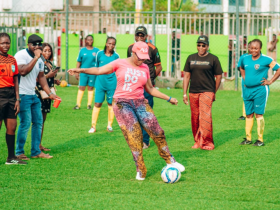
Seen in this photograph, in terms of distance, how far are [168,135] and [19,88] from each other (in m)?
4.01

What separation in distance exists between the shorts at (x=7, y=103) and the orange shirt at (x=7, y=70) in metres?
0.09

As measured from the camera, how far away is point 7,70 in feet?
25.5

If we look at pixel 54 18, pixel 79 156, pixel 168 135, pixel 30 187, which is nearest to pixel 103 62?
pixel 168 135

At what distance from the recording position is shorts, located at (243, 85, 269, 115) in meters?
9.81

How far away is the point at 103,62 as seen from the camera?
1154cm

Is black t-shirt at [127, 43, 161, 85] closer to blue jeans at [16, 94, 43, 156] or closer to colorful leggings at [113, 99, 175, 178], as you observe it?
blue jeans at [16, 94, 43, 156]

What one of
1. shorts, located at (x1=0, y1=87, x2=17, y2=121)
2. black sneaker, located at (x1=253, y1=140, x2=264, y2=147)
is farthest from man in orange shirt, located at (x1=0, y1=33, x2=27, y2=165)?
black sneaker, located at (x1=253, y1=140, x2=264, y2=147)

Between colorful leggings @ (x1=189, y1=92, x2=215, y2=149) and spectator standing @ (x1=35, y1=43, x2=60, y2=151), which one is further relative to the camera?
colorful leggings @ (x1=189, y1=92, x2=215, y2=149)

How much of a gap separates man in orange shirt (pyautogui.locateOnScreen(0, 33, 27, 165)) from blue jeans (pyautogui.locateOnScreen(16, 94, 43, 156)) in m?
0.33

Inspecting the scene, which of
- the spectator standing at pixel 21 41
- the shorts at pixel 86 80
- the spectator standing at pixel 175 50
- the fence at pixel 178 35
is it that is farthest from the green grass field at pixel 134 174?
the spectator standing at pixel 21 41

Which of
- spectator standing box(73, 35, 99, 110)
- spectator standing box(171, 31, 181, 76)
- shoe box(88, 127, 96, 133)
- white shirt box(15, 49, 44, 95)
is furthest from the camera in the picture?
spectator standing box(171, 31, 181, 76)

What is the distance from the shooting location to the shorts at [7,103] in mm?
7832

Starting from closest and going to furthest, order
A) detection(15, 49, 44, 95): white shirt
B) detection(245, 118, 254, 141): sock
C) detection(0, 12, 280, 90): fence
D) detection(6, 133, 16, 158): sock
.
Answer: detection(6, 133, 16, 158): sock < detection(15, 49, 44, 95): white shirt < detection(245, 118, 254, 141): sock < detection(0, 12, 280, 90): fence

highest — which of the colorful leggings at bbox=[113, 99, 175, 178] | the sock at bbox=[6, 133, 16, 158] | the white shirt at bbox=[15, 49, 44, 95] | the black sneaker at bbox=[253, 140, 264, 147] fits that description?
the white shirt at bbox=[15, 49, 44, 95]
